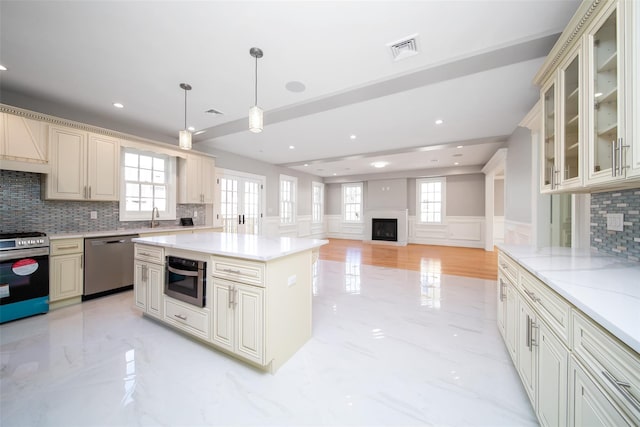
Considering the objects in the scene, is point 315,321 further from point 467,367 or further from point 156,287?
point 156,287

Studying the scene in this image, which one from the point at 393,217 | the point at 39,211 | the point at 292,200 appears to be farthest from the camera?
the point at 393,217

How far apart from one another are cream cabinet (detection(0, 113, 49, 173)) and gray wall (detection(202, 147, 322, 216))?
2.60 metres

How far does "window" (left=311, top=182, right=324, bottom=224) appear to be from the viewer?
9.27 meters

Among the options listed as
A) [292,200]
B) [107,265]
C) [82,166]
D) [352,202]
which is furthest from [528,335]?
[352,202]

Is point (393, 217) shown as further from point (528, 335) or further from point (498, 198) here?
point (528, 335)

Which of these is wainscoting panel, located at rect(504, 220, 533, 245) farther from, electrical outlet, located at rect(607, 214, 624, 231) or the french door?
the french door

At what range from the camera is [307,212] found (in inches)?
349

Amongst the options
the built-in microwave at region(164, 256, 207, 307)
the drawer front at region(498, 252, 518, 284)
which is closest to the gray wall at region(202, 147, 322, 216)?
the built-in microwave at region(164, 256, 207, 307)

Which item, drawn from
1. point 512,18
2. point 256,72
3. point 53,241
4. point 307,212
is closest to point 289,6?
point 256,72

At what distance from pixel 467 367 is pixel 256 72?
3.37 m

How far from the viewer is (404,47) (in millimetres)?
2102

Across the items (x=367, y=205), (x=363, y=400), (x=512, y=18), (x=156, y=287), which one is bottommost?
(x=363, y=400)

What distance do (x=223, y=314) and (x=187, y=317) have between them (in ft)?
1.63

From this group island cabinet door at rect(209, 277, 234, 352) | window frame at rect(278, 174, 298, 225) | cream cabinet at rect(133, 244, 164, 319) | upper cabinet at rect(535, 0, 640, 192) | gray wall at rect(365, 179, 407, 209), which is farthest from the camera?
gray wall at rect(365, 179, 407, 209)
